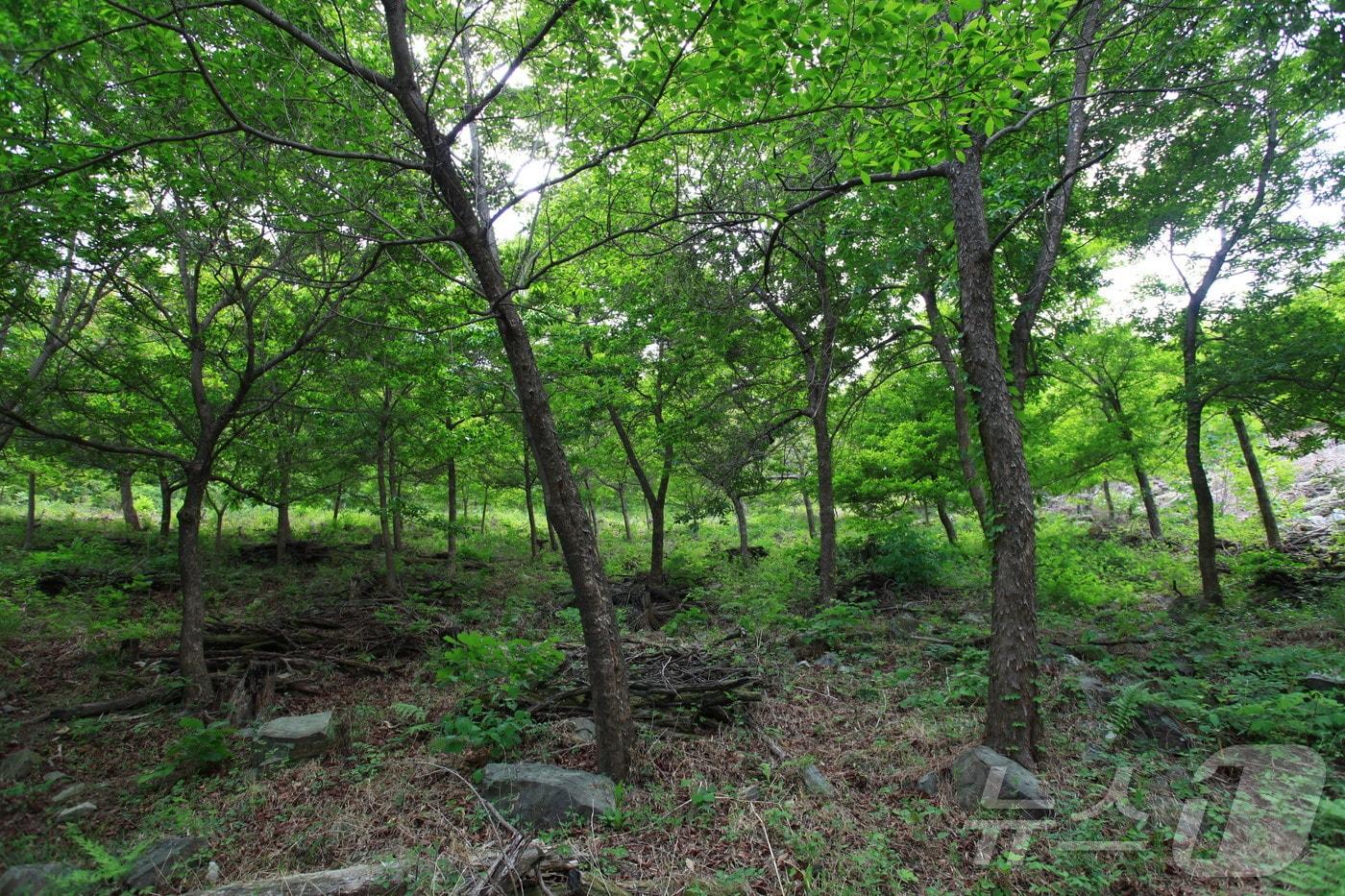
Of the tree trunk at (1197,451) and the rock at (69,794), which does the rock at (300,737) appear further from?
the tree trunk at (1197,451)

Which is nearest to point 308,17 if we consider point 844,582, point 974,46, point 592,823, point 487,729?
point 974,46

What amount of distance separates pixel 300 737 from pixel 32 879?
1.93m

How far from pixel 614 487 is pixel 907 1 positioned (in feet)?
63.9

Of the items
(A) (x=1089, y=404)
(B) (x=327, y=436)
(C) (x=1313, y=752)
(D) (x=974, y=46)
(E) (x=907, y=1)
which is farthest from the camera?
(A) (x=1089, y=404)

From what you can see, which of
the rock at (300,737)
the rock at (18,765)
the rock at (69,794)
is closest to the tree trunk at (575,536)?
the rock at (300,737)

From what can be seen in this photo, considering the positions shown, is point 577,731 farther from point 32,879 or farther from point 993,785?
point 32,879

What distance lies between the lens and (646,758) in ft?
15.1

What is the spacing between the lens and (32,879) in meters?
3.44

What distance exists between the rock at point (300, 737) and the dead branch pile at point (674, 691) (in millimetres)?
1950

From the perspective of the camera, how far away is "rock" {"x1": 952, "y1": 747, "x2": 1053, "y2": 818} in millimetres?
3693

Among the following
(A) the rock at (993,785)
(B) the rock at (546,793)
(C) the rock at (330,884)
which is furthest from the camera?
(B) the rock at (546,793)

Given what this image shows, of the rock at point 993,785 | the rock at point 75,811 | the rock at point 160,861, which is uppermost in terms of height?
the rock at point 993,785

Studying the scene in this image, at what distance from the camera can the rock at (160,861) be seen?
350cm

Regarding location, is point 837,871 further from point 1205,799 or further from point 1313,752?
point 1313,752
